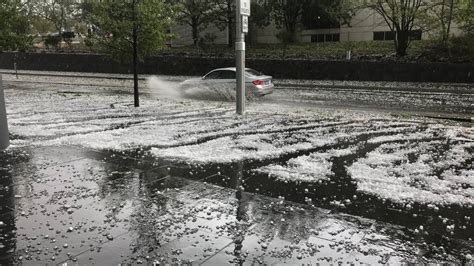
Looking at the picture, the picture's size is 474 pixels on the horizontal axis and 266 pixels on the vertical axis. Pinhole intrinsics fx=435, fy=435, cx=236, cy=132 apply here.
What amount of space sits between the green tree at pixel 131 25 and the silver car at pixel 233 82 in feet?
15.1

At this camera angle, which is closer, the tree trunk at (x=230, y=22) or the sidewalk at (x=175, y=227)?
the sidewalk at (x=175, y=227)

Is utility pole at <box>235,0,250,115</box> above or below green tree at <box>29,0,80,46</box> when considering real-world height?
below

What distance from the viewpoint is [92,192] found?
582 cm

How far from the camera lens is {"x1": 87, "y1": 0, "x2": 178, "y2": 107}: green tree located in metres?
14.1

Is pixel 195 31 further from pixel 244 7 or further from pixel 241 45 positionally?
pixel 241 45

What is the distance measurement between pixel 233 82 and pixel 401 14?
49.3 feet

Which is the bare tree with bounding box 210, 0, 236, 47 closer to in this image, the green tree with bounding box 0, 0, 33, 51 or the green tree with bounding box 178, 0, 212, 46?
the green tree with bounding box 178, 0, 212, 46

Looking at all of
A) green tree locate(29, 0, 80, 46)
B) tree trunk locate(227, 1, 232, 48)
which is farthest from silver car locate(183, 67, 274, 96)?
green tree locate(29, 0, 80, 46)

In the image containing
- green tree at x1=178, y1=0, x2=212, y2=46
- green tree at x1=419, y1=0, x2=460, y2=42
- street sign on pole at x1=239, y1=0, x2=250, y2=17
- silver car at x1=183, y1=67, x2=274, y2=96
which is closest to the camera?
street sign on pole at x1=239, y1=0, x2=250, y2=17

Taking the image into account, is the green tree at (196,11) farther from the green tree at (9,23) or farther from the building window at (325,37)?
the green tree at (9,23)

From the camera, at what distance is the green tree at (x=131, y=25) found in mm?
14070

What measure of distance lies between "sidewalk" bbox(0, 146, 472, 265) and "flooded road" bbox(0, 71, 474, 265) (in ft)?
0.06

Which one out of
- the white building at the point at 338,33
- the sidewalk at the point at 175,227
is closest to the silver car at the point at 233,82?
the sidewalk at the point at 175,227

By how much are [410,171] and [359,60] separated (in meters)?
22.9
